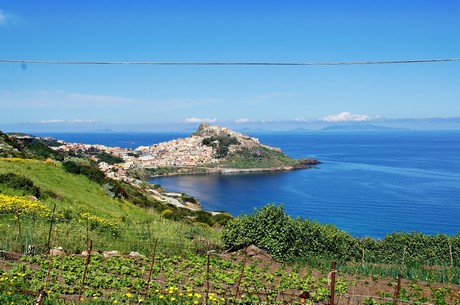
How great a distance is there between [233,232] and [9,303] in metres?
9.37

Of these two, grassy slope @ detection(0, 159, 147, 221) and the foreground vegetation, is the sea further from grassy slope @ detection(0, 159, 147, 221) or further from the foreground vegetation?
grassy slope @ detection(0, 159, 147, 221)

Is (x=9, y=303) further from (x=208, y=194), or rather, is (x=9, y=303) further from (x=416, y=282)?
(x=208, y=194)

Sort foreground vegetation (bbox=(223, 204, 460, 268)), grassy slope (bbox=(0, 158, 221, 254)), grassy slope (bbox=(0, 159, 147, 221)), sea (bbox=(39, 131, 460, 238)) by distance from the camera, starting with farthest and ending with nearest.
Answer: sea (bbox=(39, 131, 460, 238)) < grassy slope (bbox=(0, 159, 147, 221)) < foreground vegetation (bbox=(223, 204, 460, 268)) < grassy slope (bbox=(0, 158, 221, 254))

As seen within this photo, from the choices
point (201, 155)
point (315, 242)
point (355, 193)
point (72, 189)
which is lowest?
point (355, 193)

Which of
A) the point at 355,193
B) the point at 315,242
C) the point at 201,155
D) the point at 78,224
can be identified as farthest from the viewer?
the point at 201,155

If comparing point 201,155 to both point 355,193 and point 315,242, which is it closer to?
point 355,193

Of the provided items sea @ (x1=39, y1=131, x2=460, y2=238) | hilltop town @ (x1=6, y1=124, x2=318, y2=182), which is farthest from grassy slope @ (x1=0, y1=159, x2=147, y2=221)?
hilltop town @ (x1=6, y1=124, x2=318, y2=182)

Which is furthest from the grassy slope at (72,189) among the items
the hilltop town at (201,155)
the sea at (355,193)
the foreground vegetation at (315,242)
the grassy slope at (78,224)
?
the hilltop town at (201,155)

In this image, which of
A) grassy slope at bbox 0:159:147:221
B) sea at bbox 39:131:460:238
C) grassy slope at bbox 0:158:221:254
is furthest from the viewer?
sea at bbox 39:131:460:238

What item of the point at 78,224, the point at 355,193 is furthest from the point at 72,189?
the point at 355,193

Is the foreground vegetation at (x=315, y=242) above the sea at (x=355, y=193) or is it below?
above

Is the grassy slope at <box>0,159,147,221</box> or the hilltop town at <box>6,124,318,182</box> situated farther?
the hilltop town at <box>6,124,318,182</box>

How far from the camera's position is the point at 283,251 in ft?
49.3

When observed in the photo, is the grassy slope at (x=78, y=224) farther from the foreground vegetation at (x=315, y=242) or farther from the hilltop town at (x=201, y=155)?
the hilltop town at (x=201, y=155)
